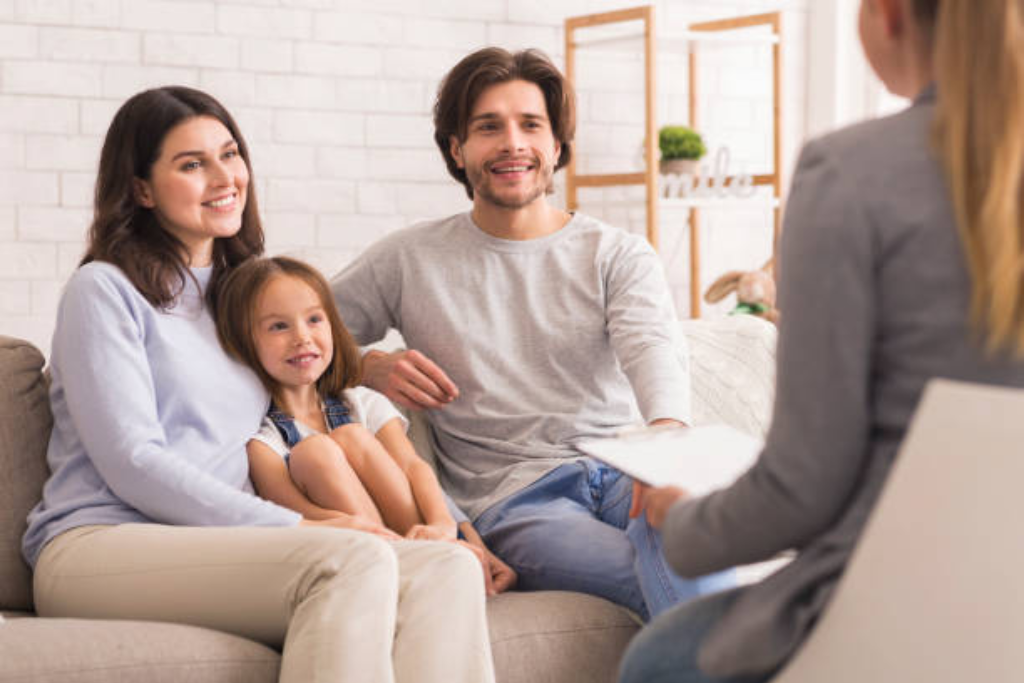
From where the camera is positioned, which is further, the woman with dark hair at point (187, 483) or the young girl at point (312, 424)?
the young girl at point (312, 424)

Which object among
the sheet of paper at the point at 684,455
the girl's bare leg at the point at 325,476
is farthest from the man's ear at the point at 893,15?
the girl's bare leg at the point at 325,476

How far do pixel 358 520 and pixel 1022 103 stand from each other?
50.9 inches

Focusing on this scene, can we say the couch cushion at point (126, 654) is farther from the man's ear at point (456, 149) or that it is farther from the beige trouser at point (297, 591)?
the man's ear at point (456, 149)

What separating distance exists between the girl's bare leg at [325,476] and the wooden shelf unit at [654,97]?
1963 millimetres

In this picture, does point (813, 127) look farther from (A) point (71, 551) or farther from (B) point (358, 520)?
(A) point (71, 551)

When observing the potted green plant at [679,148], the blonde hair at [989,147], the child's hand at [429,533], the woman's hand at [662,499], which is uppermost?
the potted green plant at [679,148]

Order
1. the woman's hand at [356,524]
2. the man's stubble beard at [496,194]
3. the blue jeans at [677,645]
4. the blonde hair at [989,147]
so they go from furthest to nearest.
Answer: the man's stubble beard at [496,194] < the woman's hand at [356,524] < the blue jeans at [677,645] < the blonde hair at [989,147]

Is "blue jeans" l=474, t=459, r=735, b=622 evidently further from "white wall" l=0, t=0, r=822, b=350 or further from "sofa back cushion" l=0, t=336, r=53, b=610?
"white wall" l=0, t=0, r=822, b=350

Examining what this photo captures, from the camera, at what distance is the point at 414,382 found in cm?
229

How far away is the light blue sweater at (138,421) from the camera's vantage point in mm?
1855

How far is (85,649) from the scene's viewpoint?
5.40ft

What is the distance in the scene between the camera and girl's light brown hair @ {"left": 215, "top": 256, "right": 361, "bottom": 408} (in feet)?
6.88

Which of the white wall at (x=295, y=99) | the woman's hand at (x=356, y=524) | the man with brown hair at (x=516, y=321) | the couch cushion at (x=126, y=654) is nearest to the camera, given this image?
the couch cushion at (x=126, y=654)

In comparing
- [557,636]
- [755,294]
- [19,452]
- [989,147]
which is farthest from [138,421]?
[755,294]
